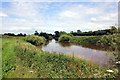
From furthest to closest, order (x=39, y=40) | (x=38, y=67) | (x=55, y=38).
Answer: (x=55, y=38) → (x=39, y=40) → (x=38, y=67)

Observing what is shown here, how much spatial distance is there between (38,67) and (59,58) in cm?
244

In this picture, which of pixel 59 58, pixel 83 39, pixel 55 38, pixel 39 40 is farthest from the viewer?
pixel 55 38

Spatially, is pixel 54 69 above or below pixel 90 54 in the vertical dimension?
above

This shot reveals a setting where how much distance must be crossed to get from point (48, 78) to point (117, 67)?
13.6 ft

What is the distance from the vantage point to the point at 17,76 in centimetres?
1398

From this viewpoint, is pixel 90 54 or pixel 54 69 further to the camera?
pixel 90 54

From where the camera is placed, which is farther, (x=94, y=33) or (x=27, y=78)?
(x=94, y=33)

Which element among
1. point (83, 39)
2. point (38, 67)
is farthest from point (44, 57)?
point (83, 39)

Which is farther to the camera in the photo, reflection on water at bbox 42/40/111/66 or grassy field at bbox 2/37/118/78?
reflection on water at bbox 42/40/111/66

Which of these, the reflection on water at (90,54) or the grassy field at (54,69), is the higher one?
the grassy field at (54,69)

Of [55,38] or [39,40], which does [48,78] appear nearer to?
[39,40]

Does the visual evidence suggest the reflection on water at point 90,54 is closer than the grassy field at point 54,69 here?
No

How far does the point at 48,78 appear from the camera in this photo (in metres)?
13.7

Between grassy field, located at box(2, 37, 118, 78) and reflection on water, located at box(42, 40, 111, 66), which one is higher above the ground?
grassy field, located at box(2, 37, 118, 78)
